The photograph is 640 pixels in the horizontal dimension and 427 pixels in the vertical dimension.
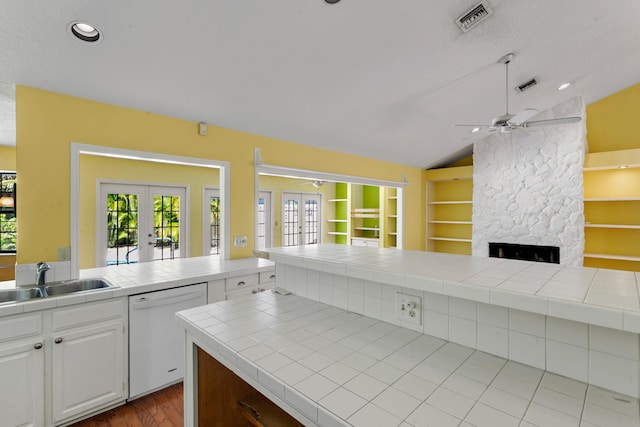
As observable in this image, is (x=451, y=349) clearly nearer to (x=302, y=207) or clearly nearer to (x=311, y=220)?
(x=302, y=207)

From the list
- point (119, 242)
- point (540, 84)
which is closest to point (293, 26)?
point (540, 84)

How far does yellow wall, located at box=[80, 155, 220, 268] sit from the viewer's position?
4.57 m

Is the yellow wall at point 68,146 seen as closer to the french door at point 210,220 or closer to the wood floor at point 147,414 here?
the wood floor at point 147,414

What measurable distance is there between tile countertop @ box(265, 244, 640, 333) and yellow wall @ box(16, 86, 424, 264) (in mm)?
2044

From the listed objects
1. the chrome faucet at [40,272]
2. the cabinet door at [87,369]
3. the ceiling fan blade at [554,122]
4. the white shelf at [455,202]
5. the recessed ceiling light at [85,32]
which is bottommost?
the cabinet door at [87,369]

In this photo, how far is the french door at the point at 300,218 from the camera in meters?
7.37

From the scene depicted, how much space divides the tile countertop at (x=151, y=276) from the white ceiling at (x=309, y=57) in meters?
1.45

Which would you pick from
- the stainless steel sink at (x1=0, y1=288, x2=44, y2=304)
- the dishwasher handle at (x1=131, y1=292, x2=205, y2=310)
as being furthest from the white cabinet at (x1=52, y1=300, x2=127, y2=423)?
the stainless steel sink at (x1=0, y1=288, x2=44, y2=304)

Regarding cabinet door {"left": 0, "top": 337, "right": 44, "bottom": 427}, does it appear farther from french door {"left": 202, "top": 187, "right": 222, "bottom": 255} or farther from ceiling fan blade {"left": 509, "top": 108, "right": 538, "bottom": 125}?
ceiling fan blade {"left": 509, "top": 108, "right": 538, "bottom": 125}

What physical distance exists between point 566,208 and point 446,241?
2.37 m

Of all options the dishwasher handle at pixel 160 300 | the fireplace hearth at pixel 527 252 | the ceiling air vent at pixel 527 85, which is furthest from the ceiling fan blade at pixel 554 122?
the dishwasher handle at pixel 160 300

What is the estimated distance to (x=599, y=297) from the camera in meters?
0.90

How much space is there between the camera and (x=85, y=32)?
6.28 ft

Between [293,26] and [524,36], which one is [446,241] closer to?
[524,36]
